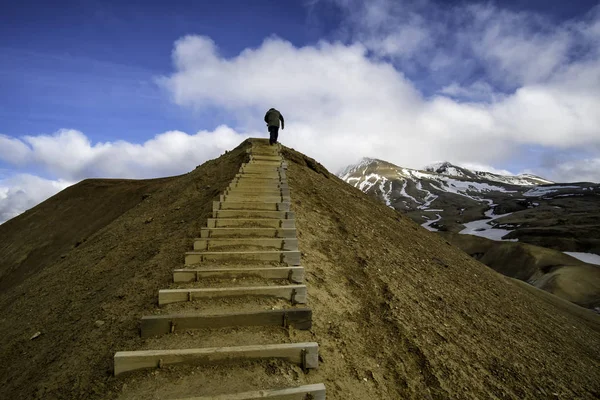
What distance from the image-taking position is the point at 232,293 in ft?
18.4

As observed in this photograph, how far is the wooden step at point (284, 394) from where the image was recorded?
12.1ft

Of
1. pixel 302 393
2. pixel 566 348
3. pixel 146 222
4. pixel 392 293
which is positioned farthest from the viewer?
pixel 146 222


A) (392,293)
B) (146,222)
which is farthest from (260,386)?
(146,222)

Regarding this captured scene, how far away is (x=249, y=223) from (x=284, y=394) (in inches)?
203

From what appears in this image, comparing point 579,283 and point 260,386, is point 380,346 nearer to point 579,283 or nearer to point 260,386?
point 260,386

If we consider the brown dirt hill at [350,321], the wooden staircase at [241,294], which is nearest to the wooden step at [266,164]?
the brown dirt hill at [350,321]

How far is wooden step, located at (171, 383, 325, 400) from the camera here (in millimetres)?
3689

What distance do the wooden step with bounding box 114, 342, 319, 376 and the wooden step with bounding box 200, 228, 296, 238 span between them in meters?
3.70

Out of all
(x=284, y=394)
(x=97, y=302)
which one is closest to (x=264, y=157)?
(x=97, y=302)

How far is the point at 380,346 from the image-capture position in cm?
553

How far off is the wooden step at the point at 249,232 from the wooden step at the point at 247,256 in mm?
968

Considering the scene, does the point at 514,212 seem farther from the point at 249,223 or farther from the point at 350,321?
the point at 350,321

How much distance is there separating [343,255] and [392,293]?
5.28 ft

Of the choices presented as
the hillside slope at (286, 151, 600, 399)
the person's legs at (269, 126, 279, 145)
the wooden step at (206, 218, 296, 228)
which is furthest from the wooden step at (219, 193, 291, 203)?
the person's legs at (269, 126, 279, 145)
